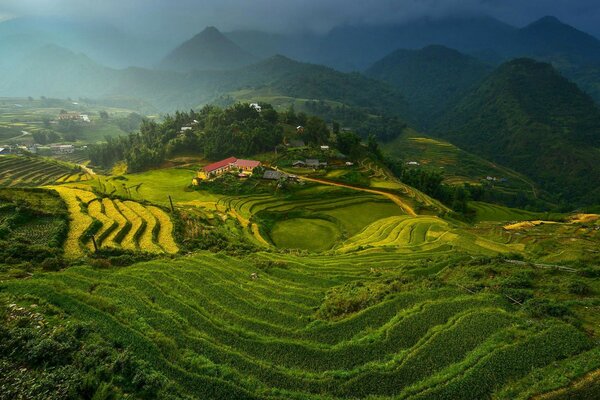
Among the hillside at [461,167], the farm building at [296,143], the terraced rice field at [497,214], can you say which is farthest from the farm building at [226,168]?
the hillside at [461,167]

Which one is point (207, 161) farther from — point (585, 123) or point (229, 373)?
point (585, 123)

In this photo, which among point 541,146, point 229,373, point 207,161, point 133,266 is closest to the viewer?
point 229,373

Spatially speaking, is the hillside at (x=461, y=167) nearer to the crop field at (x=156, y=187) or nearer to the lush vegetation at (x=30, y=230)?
the crop field at (x=156, y=187)

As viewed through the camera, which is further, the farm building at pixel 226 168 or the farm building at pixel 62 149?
the farm building at pixel 62 149

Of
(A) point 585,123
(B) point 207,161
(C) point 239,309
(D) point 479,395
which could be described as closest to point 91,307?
(C) point 239,309

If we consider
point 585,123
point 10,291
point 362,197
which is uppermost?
point 585,123

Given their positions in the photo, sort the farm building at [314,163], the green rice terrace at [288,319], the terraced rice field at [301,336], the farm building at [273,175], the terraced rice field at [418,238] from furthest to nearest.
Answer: the farm building at [314,163]
the farm building at [273,175]
the terraced rice field at [418,238]
the terraced rice field at [301,336]
the green rice terrace at [288,319]

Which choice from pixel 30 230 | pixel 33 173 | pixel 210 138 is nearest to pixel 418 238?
pixel 30 230
